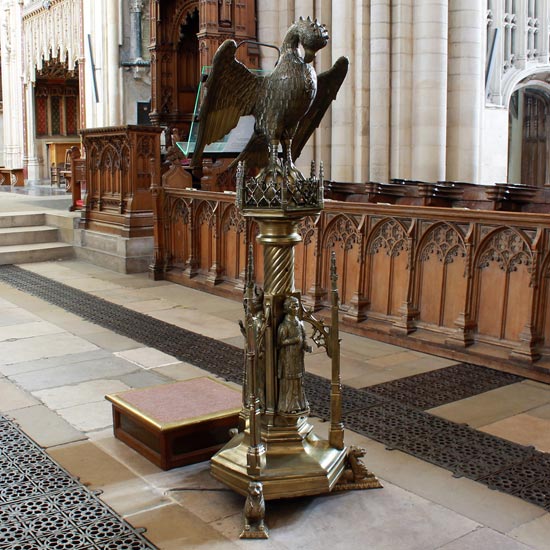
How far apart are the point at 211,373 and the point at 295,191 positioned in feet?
7.14

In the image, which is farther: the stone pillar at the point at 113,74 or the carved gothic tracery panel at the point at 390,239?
the stone pillar at the point at 113,74

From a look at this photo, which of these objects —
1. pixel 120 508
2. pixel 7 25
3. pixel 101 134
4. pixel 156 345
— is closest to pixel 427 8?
pixel 101 134

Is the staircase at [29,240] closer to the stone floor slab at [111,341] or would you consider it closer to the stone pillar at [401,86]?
the stone floor slab at [111,341]

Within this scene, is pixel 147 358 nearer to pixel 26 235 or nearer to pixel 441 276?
pixel 441 276

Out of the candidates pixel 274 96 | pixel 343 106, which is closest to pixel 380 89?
pixel 343 106

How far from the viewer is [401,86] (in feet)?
28.8

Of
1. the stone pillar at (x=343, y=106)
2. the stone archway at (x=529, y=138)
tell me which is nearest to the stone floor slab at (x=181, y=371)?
the stone pillar at (x=343, y=106)

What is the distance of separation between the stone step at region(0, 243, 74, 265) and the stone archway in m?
7.67

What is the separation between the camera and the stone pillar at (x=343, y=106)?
354 inches

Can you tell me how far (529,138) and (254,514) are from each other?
11614 millimetres

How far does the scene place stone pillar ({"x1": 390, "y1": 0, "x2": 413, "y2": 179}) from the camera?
8.70 meters

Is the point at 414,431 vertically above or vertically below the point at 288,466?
below

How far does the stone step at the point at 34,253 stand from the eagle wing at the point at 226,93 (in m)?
6.50

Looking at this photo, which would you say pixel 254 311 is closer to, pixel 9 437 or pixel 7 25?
pixel 9 437
